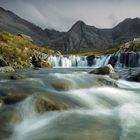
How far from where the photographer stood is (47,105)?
17703 millimetres

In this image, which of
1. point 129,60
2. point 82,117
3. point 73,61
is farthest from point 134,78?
point 73,61

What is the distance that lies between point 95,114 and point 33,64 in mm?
73868

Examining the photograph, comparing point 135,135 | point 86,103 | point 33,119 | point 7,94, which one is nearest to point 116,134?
point 135,135

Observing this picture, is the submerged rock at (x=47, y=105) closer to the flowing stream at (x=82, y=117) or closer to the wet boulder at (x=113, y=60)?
the flowing stream at (x=82, y=117)

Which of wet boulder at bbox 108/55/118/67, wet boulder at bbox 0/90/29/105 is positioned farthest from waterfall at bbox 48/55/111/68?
wet boulder at bbox 0/90/29/105

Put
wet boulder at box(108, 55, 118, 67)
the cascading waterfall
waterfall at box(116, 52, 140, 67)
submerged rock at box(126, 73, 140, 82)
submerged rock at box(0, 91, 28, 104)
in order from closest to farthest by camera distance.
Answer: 1. submerged rock at box(0, 91, 28, 104)
2. submerged rock at box(126, 73, 140, 82)
3. waterfall at box(116, 52, 140, 67)
4. the cascading waterfall
5. wet boulder at box(108, 55, 118, 67)

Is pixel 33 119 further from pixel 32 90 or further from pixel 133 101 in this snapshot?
pixel 133 101

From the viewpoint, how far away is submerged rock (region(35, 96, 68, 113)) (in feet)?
57.0

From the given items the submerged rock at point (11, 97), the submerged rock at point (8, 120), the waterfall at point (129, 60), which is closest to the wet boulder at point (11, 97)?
the submerged rock at point (11, 97)

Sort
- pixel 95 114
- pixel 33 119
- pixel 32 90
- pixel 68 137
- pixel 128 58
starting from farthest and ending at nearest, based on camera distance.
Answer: pixel 128 58 < pixel 32 90 < pixel 95 114 < pixel 33 119 < pixel 68 137

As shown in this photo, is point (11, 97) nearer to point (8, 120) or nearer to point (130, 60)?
point (8, 120)

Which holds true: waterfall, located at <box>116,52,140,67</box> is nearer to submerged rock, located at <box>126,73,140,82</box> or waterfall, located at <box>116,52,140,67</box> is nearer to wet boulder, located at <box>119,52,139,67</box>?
wet boulder, located at <box>119,52,139,67</box>

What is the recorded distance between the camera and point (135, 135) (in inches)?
542

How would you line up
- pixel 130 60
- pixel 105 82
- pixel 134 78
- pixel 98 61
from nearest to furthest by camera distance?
1. pixel 105 82
2. pixel 134 78
3. pixel 130 60
4. pixel 98 61
